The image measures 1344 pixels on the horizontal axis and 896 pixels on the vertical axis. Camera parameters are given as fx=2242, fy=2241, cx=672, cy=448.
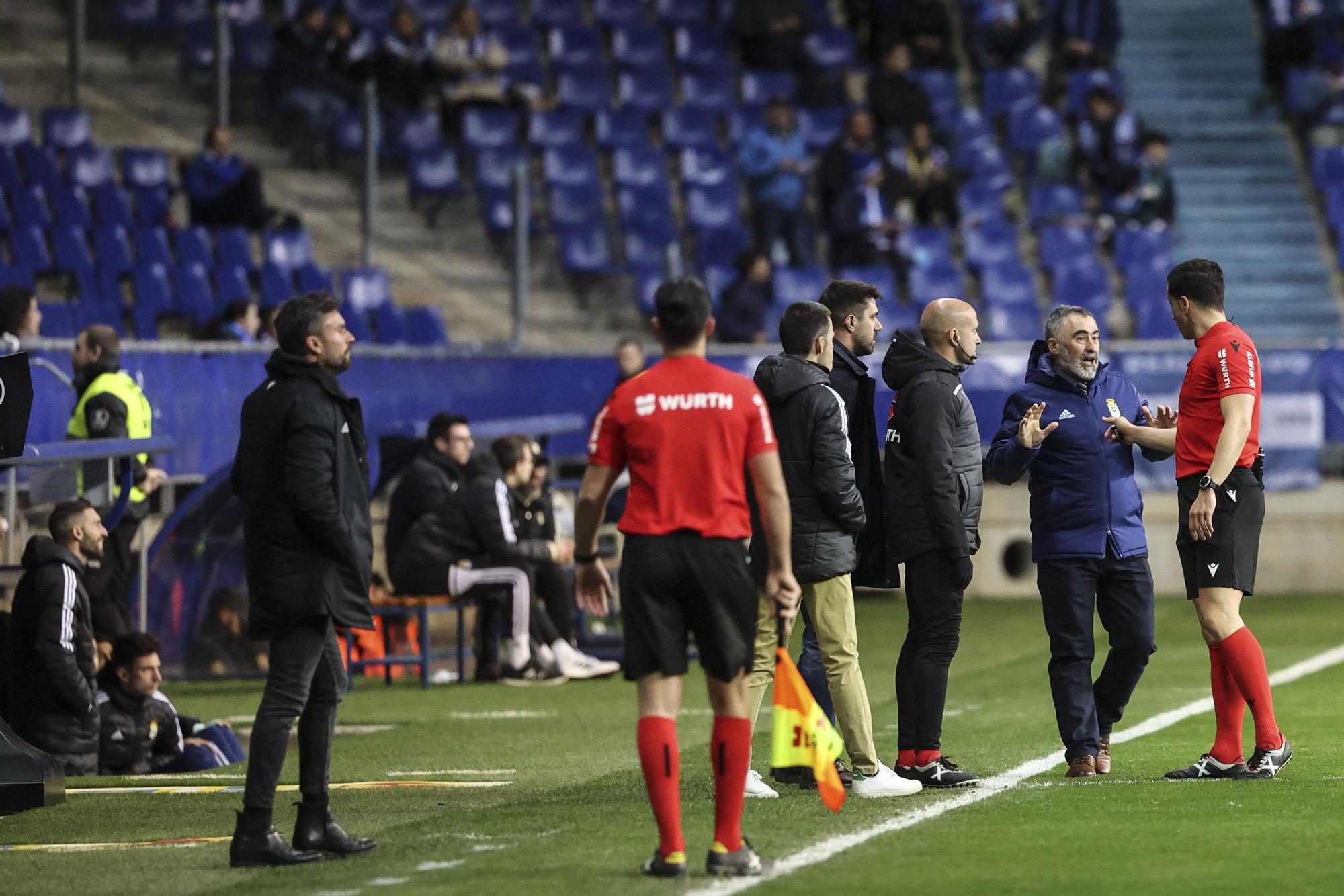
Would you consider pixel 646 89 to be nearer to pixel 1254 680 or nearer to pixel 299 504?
pixel 1254 680

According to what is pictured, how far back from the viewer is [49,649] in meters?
10.0

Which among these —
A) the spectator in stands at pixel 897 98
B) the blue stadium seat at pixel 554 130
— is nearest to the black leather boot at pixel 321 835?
the blue stadium seat at pixel 554 130

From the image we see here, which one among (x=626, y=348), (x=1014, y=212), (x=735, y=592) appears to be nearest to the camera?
(x=735, y=592)

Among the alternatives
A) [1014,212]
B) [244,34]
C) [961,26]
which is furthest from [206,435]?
[961,26]

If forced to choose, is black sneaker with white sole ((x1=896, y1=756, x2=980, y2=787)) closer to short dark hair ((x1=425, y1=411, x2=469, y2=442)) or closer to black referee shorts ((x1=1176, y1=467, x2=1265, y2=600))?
black referee shorts ((x1=1176, y1=467, x2=1265, y2=600))

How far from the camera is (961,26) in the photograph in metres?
25.9

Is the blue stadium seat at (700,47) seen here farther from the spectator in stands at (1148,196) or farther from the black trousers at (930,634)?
the black trousers at (930,634)

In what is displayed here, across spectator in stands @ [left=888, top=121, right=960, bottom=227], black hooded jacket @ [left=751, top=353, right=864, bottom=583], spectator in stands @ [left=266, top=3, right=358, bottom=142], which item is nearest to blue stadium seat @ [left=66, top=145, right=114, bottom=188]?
spectator in stands @ [left=266, top=3, right=358, bottom=142]

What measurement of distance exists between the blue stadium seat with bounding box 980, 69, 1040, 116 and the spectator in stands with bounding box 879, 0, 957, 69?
1.86 ft

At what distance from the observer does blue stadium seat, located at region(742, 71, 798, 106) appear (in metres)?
24.5

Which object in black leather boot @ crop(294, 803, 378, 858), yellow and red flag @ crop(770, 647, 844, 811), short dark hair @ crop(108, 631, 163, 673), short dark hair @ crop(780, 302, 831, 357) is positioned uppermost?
short dark hair @ crop(780, 302, 831, 357)

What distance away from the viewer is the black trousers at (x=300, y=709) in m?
7.46

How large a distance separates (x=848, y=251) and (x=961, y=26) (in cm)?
500

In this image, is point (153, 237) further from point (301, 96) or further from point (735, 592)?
point (735, 592)
